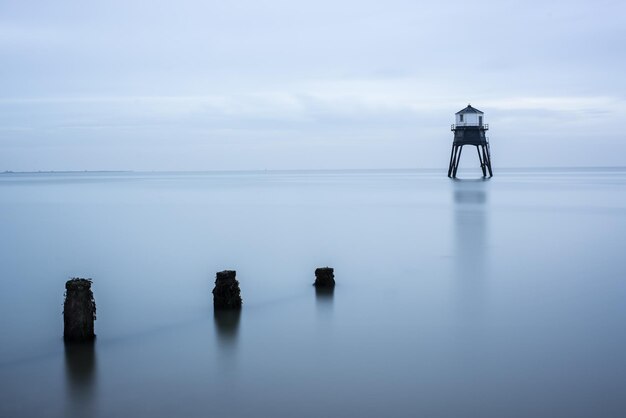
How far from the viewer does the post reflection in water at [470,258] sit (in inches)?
445

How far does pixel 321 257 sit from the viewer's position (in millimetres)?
17172

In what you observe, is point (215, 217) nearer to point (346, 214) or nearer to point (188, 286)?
point (346, 214)

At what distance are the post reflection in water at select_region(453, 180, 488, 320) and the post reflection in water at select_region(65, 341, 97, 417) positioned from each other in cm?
540

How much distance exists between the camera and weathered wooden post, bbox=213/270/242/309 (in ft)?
32.9

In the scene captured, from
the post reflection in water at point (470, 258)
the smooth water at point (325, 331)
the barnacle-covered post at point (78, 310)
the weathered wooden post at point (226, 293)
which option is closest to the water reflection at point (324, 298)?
the smooth water at point (325, 331)

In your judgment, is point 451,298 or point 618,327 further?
point 451,298

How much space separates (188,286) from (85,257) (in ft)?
19.2

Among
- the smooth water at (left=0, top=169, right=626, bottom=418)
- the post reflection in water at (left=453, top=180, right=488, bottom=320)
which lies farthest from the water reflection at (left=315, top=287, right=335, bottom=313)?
the post reflection in water at (left=453, top=180, right=488, bottom=320)

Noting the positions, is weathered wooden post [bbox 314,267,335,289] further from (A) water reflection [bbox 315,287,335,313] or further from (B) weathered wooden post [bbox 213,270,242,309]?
(B) weathered wooden post [bbox 213,270,242,309]

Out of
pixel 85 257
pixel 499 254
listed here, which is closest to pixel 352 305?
pixel 499 254

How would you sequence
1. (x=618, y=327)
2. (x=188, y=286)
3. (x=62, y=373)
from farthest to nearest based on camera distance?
1. (x=188, y=286)
2. (x=618, y=327)
3. (x=62, y=373)

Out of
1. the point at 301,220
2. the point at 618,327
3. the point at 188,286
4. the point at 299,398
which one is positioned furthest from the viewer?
the point at 301,220

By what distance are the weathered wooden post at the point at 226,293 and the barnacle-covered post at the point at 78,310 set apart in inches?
79.7

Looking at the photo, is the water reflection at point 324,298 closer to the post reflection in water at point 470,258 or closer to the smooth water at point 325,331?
the smooth water at point 325,331
